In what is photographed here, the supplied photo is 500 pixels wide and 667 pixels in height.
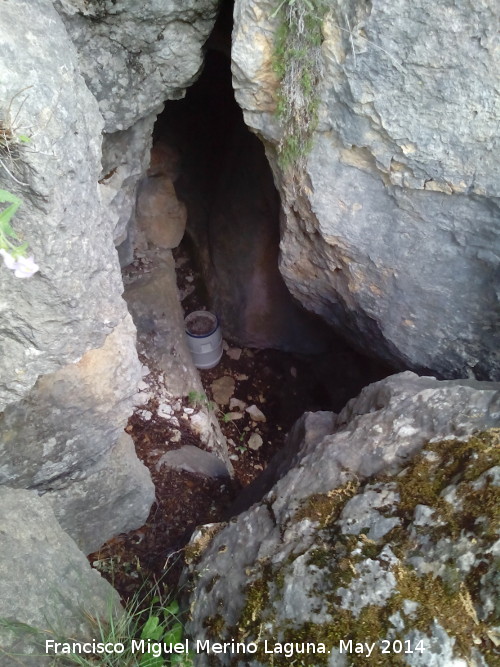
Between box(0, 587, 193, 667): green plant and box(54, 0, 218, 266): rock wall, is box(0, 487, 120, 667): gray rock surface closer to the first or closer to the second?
box(0, 587, 193, 667): green plant

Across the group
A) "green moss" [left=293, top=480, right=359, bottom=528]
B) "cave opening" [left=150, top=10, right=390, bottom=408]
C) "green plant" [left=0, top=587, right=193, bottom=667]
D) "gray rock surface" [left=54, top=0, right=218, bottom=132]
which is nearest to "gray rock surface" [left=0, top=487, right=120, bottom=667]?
"green plant" [left=0, top=587, right=193, bottom=667]

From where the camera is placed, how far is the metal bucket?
3719mm

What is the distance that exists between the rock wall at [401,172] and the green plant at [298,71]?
0.03 m

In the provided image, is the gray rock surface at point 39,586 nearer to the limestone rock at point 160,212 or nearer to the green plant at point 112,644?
the green plant at point 112,644

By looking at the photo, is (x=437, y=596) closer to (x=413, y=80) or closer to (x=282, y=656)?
(x=282, y=656)

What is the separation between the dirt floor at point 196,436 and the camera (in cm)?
235

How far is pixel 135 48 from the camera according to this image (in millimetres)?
2084

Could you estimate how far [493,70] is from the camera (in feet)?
5.59

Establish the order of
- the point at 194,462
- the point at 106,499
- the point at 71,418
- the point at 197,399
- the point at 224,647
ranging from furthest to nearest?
1. the point at 197,399
2. the point at 194,462
3. the point at 106,499
4. the point at 71,418
5. the point at 224,647

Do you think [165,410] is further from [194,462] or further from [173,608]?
[173,608]

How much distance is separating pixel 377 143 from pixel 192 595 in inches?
62.8

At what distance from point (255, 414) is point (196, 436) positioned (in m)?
0.80

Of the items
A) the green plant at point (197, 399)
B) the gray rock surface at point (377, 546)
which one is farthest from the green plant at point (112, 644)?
the green plant at point (197, 399)

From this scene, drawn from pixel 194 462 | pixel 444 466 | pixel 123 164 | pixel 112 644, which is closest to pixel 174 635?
pixel 112 644
